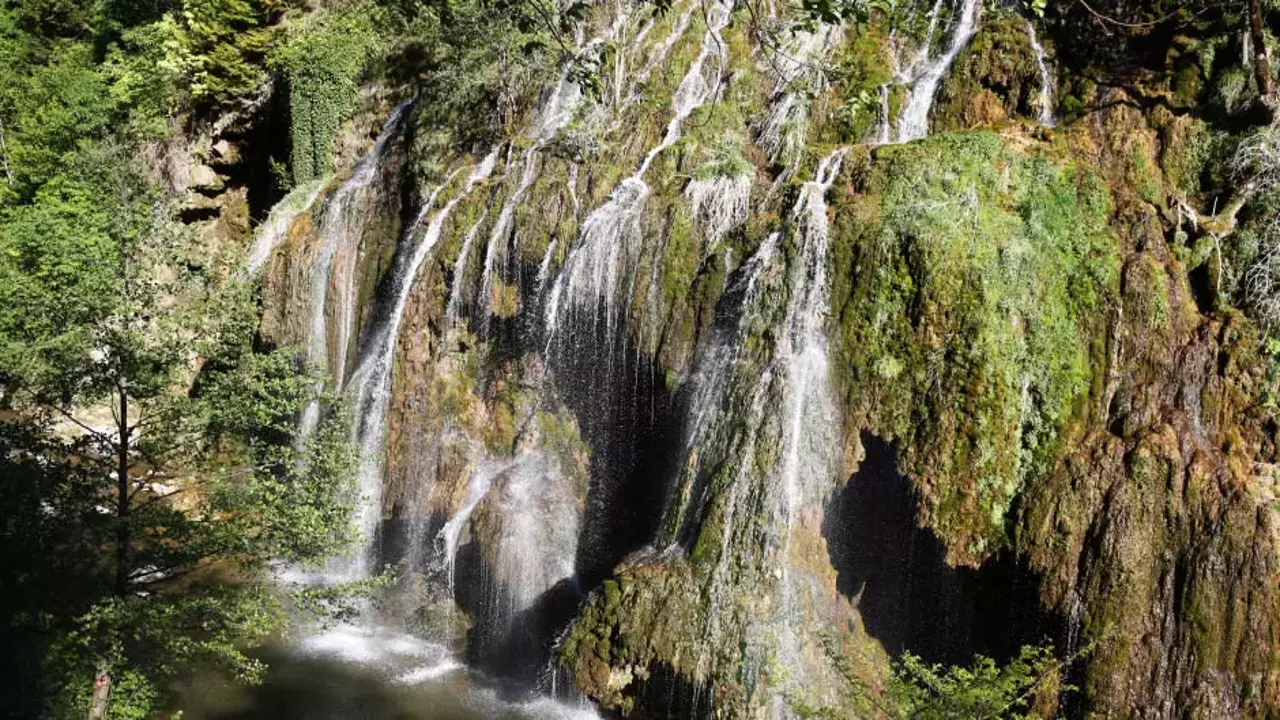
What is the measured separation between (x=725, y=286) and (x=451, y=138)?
8.37 meters

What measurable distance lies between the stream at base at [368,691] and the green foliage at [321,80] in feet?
44.8

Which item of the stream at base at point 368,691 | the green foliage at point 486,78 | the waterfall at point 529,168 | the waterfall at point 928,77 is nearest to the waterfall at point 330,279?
the green foliage at point 486,78

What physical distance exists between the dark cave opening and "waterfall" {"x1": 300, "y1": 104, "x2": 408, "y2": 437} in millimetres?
11179

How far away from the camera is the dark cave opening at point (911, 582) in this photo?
10344 mm

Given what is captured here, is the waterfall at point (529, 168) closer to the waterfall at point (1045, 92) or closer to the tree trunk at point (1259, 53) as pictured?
the waterfall at point (1045, 92)

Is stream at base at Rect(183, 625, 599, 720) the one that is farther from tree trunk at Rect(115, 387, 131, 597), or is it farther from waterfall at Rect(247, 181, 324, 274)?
waterfall at Rect(247, 181, 324, 274)

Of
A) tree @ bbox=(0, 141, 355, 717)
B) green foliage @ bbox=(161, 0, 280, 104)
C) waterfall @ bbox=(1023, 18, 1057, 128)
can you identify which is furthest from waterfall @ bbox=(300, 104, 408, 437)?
waterfall @ bbox=(1023, 18, 1057, 128)

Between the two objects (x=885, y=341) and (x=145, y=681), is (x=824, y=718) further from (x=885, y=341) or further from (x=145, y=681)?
(x=145, y=681)

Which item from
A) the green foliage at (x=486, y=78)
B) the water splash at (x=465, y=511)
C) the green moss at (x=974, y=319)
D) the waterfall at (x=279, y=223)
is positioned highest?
the green foliage at (x=486, y=78)

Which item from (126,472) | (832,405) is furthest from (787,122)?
(126,472)

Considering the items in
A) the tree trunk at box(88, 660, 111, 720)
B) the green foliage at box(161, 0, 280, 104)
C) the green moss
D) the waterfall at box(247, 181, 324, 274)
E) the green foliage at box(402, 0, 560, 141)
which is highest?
the green foliage at box(161, 0, 280, 104)

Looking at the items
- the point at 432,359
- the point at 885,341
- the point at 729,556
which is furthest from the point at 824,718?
the point at 432,359

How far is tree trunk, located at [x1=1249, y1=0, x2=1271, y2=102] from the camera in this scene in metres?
11.4

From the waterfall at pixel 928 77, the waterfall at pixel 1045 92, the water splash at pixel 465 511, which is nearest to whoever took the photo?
the waterfall at pixel 1045 92
